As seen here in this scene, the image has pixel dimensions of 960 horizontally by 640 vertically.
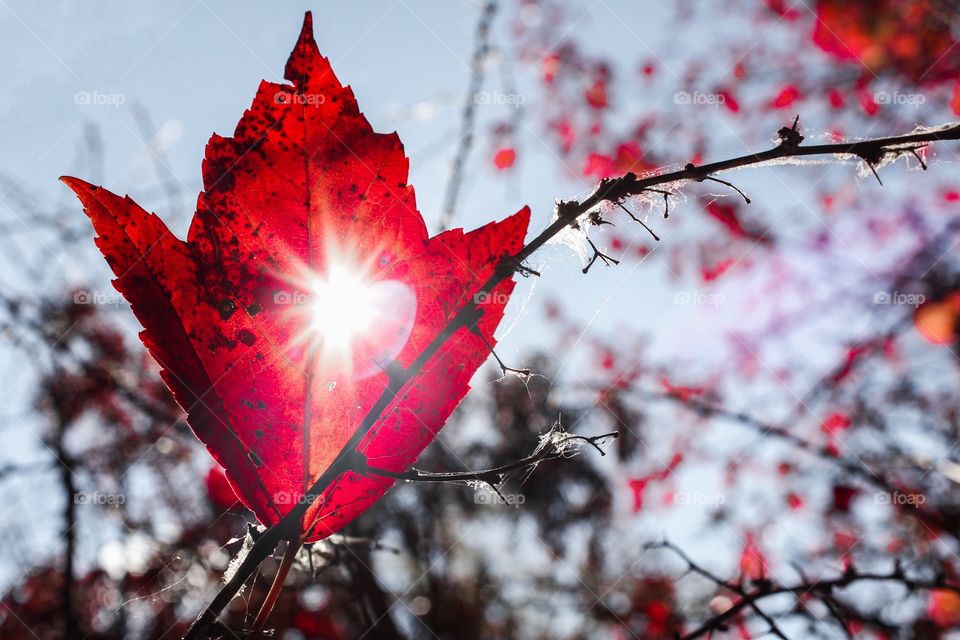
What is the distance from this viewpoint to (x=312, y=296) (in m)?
0.98

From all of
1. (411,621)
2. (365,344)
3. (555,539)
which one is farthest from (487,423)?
(365,344)

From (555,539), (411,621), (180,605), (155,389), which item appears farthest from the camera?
(555,539)

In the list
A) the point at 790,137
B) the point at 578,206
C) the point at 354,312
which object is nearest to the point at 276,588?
the point at 354,312

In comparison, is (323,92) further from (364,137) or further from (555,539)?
(555,539)

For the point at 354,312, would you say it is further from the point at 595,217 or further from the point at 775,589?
the point at 775,589

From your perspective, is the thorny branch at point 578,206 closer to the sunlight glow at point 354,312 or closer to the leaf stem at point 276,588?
the leaf stem at point 276,588

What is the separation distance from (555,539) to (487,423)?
174cm

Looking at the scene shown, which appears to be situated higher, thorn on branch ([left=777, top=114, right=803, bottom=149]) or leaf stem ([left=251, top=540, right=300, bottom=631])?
thorn on branch ([left=777, top=114, right=803, bottom=149])

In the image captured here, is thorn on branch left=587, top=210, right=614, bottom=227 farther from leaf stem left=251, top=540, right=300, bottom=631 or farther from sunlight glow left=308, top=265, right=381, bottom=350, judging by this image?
leaf stem left=251, top=540, right=300, bottom=631

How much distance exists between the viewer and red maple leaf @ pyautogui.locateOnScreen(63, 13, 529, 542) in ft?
3.05

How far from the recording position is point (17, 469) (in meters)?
2.78

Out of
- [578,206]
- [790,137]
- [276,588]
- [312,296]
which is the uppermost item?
[790,137]

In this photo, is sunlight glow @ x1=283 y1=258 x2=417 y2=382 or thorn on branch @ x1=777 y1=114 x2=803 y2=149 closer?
thorn on branch @ x1=777 y1=114 x2=803 y2=149

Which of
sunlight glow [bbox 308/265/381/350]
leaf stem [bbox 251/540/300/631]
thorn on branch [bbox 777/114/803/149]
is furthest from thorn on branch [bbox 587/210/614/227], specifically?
leaf stem [bbox 251/540/300/631]
